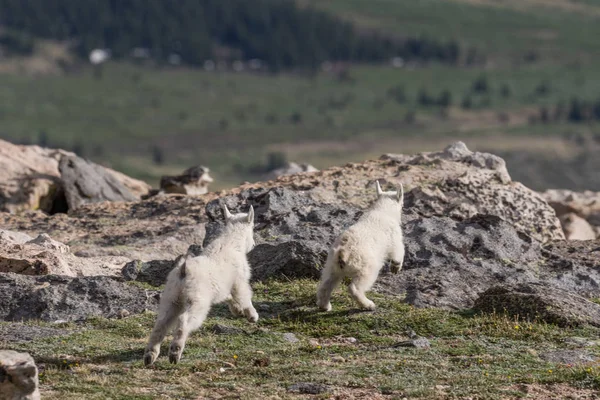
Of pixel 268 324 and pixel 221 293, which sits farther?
pixel 268 324

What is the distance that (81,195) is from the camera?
1336 inches

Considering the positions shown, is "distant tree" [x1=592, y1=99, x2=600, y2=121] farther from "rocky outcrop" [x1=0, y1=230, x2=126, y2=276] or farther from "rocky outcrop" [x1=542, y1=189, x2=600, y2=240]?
"rocky outcrop" [x1=0, y1=230, x2=126, y2=276]

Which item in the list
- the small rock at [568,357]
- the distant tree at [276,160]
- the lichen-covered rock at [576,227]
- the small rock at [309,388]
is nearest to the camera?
the small rock at [309,388]

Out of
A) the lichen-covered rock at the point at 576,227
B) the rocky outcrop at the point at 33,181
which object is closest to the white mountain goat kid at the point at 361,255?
the lichen-covered rock at the point at 576,227

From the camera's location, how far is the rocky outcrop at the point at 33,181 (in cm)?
3434

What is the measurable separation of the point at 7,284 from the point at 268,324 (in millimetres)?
4082

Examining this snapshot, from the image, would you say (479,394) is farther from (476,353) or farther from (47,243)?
(47,243)

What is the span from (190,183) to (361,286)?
67.1 ft

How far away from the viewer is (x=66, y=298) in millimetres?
17484

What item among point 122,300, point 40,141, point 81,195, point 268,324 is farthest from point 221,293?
point 40,141

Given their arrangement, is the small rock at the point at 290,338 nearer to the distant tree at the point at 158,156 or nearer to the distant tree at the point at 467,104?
the distant tree at the point at 158,156

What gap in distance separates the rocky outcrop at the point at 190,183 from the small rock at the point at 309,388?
23.0 metres

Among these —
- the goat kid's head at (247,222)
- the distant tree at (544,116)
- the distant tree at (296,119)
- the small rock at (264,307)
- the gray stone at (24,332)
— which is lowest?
the gray stone at (24,332)

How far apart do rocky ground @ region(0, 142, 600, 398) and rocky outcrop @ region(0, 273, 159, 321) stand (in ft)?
0.08
